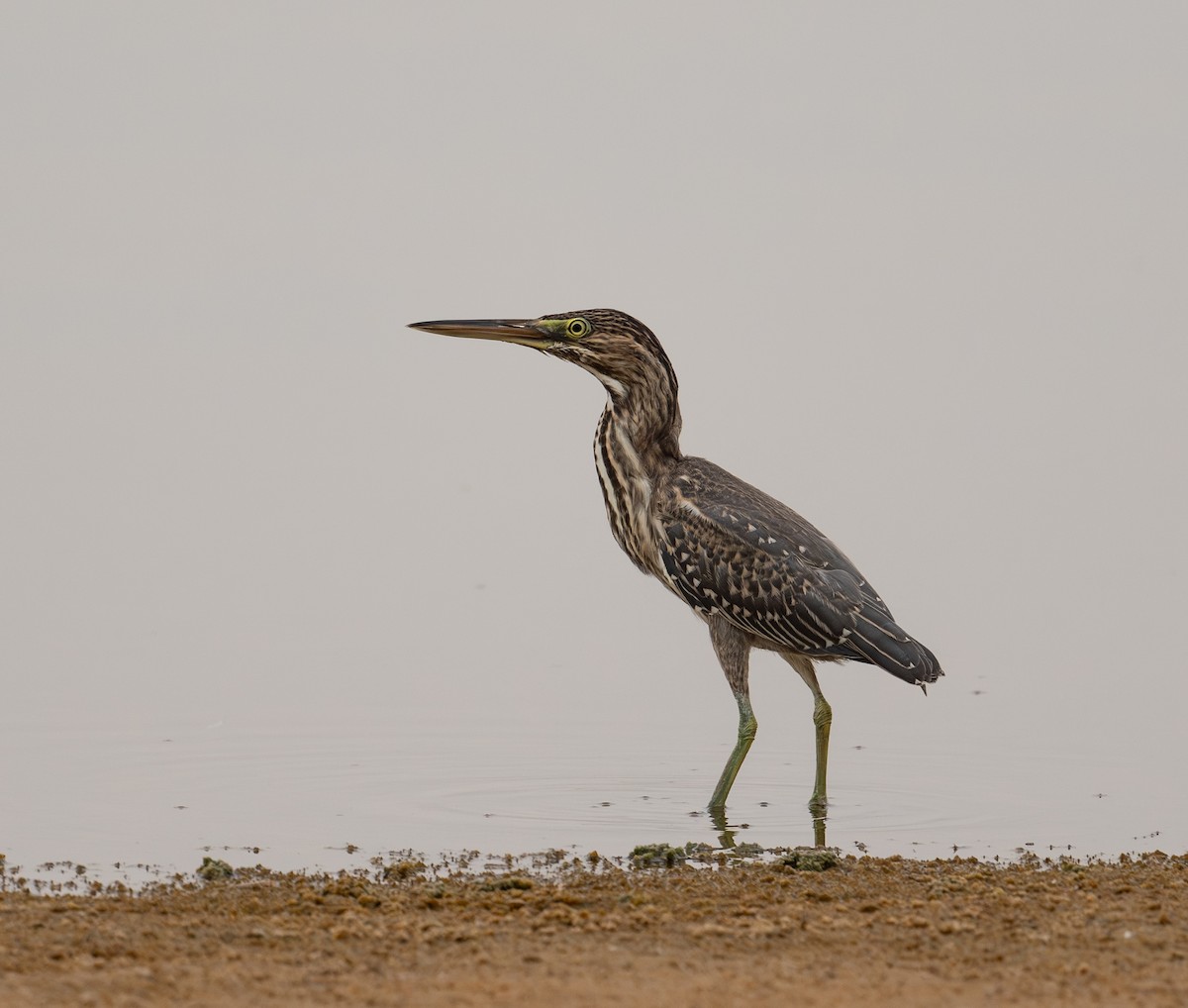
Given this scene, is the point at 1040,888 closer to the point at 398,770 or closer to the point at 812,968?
the point at 812,968

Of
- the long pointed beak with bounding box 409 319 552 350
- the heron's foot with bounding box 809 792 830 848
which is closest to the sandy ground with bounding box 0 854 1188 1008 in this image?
the heron's foot with bounding box 809 792 830 848

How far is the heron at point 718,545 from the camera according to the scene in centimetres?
920

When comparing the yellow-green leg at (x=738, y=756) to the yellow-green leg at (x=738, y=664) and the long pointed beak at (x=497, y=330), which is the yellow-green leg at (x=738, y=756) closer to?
the yellow-green leg at (x=738, y=664)

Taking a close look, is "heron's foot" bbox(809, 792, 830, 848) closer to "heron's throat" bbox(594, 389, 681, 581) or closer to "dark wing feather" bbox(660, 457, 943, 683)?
"dark wing feather" bbox(660, 457, 943, 683)

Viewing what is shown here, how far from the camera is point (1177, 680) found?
496 inches

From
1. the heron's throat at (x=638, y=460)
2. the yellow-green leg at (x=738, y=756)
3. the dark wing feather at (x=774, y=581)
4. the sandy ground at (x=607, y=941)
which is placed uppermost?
the heron's throat at (x=638, y=460)

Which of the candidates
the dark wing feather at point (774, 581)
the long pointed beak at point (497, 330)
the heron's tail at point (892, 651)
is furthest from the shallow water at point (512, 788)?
the long pointed beak at point (497, 330)

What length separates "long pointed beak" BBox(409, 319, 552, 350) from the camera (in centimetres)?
1009

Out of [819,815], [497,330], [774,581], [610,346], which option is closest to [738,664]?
[774,581]

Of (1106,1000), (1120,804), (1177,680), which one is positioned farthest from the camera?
(1177,680)

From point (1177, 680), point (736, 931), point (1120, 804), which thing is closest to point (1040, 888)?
point (736, 931)

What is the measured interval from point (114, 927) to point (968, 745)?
252 inches

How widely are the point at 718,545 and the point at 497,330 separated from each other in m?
1.87

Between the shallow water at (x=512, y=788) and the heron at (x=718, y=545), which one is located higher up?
the heron at (x=718, y=545)
